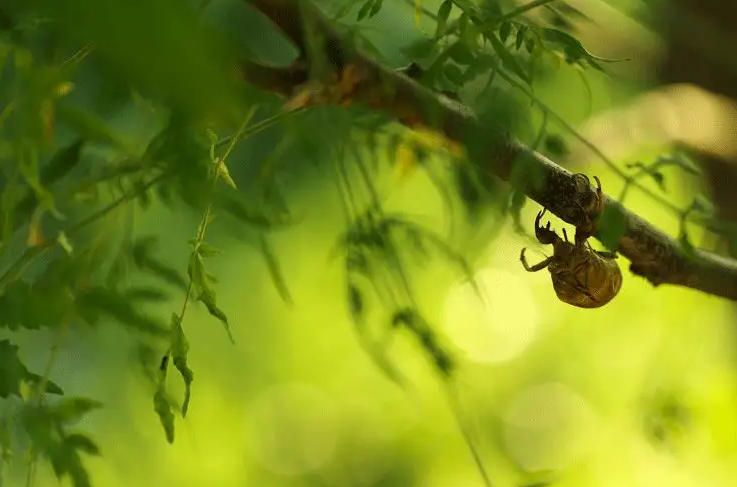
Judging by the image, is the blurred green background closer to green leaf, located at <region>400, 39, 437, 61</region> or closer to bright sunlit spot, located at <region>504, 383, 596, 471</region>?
bright sunlit spot, located at <region>504, 383, 596, 471</region>

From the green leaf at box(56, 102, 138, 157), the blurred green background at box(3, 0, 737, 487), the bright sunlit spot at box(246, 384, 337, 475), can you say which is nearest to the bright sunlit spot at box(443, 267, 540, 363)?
the blurred green background at box(3, 0, 737, 487)

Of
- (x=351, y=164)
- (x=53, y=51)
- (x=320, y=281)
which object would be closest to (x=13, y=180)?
(x=53, y=51)

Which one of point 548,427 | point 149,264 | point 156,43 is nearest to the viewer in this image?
point 156,43

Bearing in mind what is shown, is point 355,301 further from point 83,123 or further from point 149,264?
point 83,123

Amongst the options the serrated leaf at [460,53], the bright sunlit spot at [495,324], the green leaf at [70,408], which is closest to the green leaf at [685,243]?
the serrated leaf at [460,53]

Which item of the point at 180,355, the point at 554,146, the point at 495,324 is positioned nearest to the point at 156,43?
the point at 180,355

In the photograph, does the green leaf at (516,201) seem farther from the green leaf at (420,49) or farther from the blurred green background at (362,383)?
the blurred green background at (362,383)

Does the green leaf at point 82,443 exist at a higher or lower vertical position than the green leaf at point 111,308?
lower
